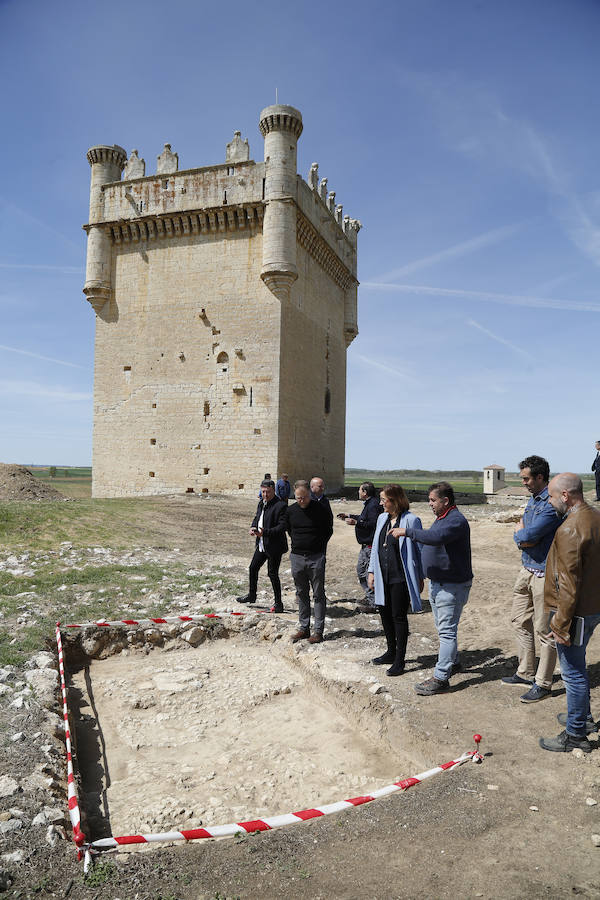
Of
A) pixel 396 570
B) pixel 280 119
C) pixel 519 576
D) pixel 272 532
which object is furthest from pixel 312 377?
pixel 519 576

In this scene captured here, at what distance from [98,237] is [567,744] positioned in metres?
25.0

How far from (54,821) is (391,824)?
215 centimetres

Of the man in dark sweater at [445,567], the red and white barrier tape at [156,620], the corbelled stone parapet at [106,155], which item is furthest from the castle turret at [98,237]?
the man in dark sweater at [445,567]

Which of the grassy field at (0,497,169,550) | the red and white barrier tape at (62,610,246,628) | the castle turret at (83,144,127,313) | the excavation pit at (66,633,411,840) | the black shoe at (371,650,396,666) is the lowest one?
the excavation pit at (66,633,411,840)

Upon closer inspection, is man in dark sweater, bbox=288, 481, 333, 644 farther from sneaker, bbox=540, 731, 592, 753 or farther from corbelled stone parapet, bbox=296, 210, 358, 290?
corbelled stone parapet, bbox=296, 210, 358, 290

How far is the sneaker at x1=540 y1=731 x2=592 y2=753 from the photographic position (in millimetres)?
4055

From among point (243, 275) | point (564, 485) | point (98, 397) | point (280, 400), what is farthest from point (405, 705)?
point (98, 397)

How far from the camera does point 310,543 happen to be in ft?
22.1

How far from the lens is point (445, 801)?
142 inches

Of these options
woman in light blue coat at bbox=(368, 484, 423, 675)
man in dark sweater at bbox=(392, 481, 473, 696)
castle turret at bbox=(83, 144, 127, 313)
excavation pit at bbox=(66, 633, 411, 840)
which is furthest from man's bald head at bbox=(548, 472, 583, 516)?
castle turret at bbox=(83, 144, 127, 313)

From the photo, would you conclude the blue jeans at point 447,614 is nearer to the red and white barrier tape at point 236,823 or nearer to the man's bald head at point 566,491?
the red and white barrier tape at point 236,823

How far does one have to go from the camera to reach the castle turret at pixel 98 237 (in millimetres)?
23625

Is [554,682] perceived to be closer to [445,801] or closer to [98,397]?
[445,801]

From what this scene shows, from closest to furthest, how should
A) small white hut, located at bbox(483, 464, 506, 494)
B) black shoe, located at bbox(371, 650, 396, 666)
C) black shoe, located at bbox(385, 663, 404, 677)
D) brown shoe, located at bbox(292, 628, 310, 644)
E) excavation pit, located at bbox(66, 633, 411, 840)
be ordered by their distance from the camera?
excavation pit, located at bbox(66, 633, 411, 840) → black shoe, located at bbox(385, 663, 404, 677) → black shoe, located at bbox(371, 650, 396, 666) → brown shoe, located at bbox(292, 628, 310, 644) → small white hut, located at bbox(483, 464, 506, 494)
